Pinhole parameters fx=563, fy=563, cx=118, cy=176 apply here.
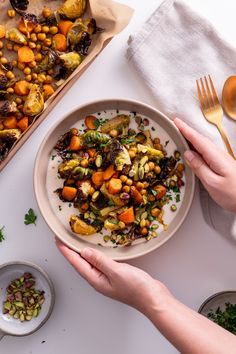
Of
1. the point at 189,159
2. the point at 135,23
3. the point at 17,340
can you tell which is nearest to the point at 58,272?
the point at 17,340

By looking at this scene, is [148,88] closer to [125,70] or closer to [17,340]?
[125,70]

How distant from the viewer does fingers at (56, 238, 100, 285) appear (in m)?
2.39

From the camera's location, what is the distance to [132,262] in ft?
8.64

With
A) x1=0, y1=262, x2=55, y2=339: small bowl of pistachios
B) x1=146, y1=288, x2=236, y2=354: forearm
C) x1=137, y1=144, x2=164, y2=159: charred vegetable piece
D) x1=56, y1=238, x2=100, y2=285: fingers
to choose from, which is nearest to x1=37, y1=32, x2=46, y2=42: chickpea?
x1=137, y1=144, x2=164, y2=159: charred vegetable piece

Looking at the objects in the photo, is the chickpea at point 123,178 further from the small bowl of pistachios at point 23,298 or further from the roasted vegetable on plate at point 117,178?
the small bowl of pistachios at point 23,298

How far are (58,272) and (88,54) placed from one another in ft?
3.36

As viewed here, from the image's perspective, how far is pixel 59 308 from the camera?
2678 mm

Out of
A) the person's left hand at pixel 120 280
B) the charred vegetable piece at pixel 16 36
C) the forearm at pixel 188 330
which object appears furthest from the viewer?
the charred vegetable piece at pixel 16 36

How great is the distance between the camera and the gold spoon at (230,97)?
2.51 meters

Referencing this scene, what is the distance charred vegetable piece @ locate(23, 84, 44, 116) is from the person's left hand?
61 centimetres

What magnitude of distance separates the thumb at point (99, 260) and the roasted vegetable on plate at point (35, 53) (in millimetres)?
567

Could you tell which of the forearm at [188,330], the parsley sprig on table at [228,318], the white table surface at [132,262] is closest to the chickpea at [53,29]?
the white table surface at [132,262]

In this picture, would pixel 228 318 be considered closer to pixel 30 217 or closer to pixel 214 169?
pixel 214 169

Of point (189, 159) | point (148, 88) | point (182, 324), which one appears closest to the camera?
point (182, 324)
